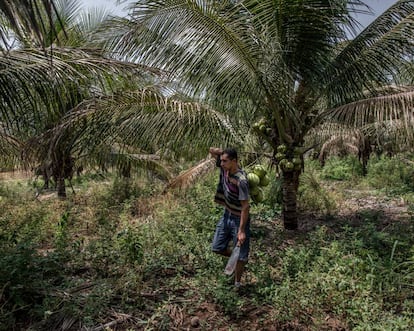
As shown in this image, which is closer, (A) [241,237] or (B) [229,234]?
(A) [241,237]

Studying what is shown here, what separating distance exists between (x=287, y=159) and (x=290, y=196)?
652 millimetres

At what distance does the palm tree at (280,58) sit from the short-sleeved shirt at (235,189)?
1.25m

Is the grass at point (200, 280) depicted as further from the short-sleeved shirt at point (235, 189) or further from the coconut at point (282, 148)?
the coconut at point (282, 148)

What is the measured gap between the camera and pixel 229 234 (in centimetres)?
393

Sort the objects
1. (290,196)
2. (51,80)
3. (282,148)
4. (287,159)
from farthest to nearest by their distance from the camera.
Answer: (290,196), (287,159), (282,148), (51,80)

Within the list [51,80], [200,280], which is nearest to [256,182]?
[200,280]

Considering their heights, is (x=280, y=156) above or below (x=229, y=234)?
above

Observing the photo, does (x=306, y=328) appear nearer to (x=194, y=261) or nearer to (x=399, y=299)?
(x=399, y=299)

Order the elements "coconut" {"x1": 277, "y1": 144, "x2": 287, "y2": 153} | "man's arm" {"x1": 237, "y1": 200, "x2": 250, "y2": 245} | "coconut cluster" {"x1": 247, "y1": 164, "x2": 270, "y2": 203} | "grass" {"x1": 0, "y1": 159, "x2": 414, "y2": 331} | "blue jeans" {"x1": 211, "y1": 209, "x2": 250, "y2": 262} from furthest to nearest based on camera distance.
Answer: "coconut" {"x1": 277, "y1": 144, "x2": 287, "y2": 153}, "coconut cluster" {"x1": 247, "y1": 164, "x2": 270, "y2": 203}, "blue jeans" {"x1": 211, "y1": 209, "x2": 250, "y2": 262}, "man's arm" {"x1": 237, "y1": 200, "x2": 250, "y2": 245}, "grass" {"x1": 0, "y1": 159, "x2": 414, "y2": 331}

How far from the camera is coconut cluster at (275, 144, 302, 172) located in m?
5.18

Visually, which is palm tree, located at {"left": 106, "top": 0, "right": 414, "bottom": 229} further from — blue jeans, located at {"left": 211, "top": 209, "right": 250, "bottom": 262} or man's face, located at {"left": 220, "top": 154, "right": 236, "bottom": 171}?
A: blue jeans, located at {"left": 211, "top": 209, "right": 250, "bottom": 262}

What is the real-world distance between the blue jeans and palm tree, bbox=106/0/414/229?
1564mm

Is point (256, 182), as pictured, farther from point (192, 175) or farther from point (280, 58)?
point (280, 58)

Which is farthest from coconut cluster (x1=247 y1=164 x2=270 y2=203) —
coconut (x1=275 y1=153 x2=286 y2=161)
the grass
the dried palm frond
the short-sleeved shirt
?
the dried palm frond
